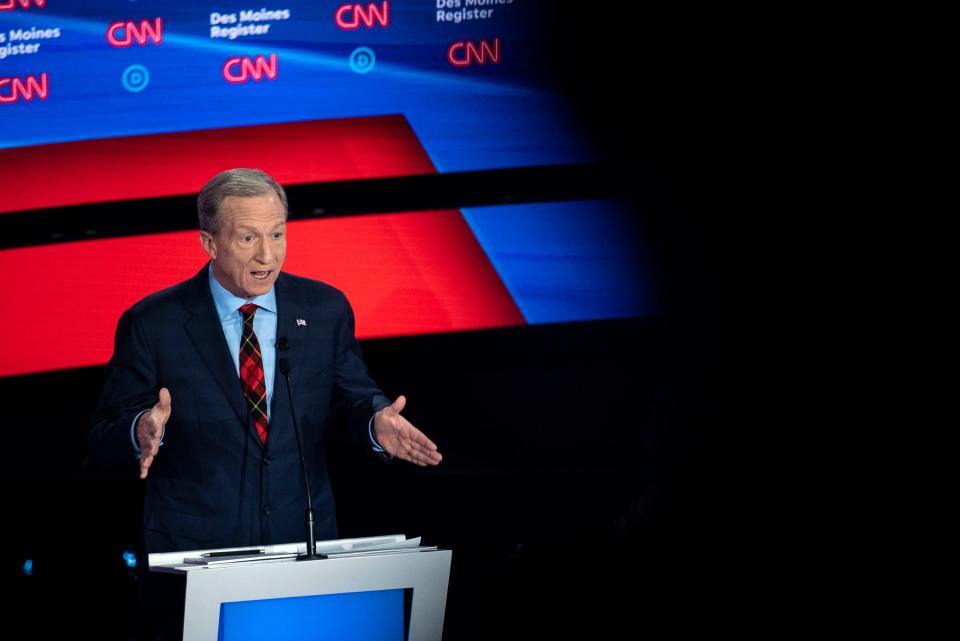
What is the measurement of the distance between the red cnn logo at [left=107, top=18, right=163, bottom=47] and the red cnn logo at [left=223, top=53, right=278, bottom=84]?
0.26 m

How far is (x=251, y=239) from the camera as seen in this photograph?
103 inches

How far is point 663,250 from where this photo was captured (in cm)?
385

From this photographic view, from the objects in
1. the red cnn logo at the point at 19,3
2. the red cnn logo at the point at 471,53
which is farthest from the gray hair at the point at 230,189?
the red cnn logo at the point at 19,3

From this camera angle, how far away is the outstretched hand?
232cm

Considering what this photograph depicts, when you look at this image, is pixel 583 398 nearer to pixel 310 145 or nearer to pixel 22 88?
pixel 310 145

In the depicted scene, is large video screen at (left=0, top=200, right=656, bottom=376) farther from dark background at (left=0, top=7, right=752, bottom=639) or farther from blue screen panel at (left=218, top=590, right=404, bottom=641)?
blue screen panel at (left=218, top=590, right=404, bottom=641)

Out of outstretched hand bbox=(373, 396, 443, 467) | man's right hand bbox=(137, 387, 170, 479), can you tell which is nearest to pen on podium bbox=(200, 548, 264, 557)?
man's right hand bbox=(137, 387, 170, 479)

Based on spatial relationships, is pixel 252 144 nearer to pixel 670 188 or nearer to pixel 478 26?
pixel 478 26

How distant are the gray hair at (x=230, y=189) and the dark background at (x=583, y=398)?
1213 mm

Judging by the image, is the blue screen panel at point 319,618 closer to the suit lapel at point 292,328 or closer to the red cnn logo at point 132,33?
the suit lapel at point 292,328

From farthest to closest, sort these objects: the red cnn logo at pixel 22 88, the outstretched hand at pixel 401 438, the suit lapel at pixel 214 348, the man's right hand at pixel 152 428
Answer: the red cnn logo at pixel 22 88
the suit lapel at pixel 214 348
the outstretched hand at pixel 401 438
the man's right hand at pixel 152 428

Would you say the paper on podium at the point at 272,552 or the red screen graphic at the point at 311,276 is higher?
the red screen graphic at the point at 311,276

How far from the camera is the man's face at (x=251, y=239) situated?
2602mm

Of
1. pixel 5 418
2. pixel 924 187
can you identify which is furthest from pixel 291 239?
pixel 924 187
